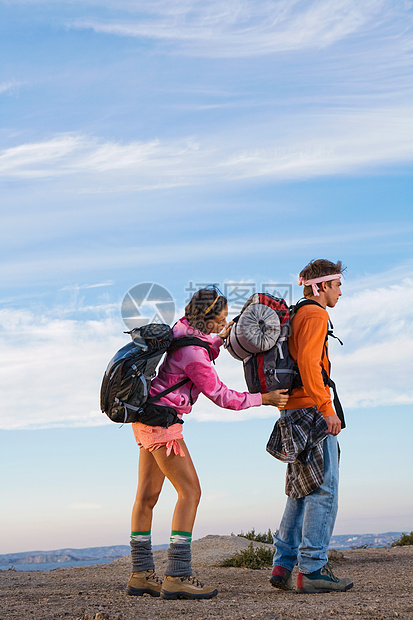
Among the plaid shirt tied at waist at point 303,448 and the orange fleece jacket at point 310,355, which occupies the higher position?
the orange fleece jacket at point 310,355

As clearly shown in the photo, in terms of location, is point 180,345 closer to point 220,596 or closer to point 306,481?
point 306,481

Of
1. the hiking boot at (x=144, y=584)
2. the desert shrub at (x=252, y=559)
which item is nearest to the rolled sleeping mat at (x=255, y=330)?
the hiking boot at (x=144, y=584)

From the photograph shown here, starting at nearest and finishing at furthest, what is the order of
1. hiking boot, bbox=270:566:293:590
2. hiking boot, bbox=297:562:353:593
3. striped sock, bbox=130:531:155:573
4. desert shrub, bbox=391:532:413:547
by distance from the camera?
1. hiking boot, bbox=297:562:353:593
2. striped sock, bbox=130:531:155:573
3. hiking boot, bbox=270:566:293:590
4. desert shrub, bbox=391:532:413:547

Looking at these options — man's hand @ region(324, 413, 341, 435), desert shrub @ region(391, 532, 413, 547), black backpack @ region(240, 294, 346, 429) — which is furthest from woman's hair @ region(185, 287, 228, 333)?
desert shrub @ region(391, 532, 413, 547)

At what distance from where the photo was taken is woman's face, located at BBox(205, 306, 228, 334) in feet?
18.0

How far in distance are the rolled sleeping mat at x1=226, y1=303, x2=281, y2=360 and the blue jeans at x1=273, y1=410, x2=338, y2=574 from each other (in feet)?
2.39

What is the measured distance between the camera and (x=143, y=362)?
5340 mm

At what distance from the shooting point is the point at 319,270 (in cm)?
615

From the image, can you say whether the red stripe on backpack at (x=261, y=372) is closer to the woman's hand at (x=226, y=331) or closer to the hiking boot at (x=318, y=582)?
the woman's hand at (x=226, y=331)

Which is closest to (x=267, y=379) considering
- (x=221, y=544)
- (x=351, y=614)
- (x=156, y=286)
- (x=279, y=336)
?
(x=279, y=336)

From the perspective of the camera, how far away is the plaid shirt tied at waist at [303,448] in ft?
18.5

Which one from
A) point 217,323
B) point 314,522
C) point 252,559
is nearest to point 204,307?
point 217,323

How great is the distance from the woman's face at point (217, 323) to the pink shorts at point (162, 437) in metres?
0.88

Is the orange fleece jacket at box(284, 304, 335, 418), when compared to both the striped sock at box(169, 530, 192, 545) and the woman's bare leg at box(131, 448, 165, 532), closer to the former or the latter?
the woman's bare leg at box(131, 448, 165, 532)
